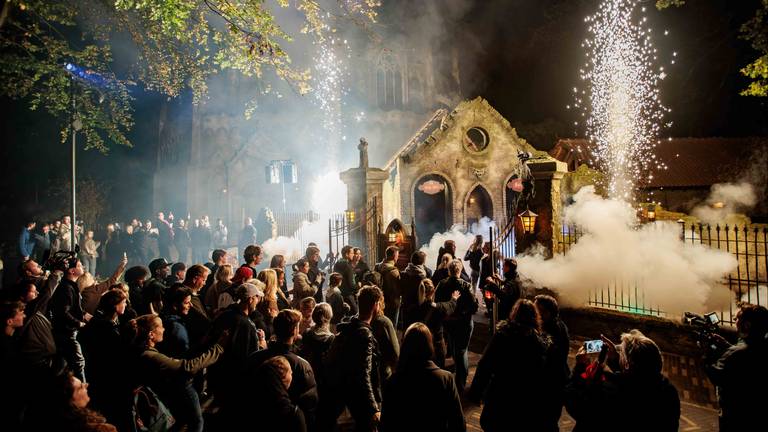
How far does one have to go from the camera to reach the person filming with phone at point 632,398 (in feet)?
9.79

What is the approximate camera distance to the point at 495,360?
12.2ft

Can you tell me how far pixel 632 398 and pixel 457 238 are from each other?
772 inches

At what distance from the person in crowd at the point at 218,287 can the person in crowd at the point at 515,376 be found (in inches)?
154

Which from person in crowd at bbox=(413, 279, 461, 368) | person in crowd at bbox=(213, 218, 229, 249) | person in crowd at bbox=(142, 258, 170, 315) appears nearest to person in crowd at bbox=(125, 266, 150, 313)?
person in crowd at bbox=(142, 258, 170, 315)

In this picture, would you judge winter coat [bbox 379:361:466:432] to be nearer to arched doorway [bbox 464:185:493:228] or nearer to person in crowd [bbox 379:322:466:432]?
person in crowd [bbox 379:322:466:432]

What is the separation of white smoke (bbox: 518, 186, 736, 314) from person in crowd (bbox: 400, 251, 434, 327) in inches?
154

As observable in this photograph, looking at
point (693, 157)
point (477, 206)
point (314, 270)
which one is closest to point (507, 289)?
point (314, 270)

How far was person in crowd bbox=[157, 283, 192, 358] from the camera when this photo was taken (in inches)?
176

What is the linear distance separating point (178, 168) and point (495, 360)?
2726cm

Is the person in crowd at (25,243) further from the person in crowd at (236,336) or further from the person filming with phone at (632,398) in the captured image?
the person filming with phone at (632,398)

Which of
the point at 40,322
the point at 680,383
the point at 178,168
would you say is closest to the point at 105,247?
the point at 178,168

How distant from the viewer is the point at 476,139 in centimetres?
2625

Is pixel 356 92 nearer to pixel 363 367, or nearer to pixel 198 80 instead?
pixel 198 80

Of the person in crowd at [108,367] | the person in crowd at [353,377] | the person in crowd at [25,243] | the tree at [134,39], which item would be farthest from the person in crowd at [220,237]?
the person in crowd at [353,377]
